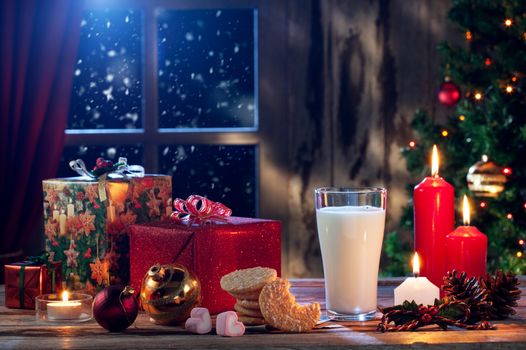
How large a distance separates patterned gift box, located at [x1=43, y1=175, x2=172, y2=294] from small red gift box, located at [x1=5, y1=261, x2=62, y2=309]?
8 cm

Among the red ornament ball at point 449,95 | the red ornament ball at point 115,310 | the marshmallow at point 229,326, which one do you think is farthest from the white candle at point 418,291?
the red ornament ball at point 449,95

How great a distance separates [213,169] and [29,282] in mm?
2016

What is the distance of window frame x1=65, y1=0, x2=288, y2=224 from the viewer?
3.31 metres

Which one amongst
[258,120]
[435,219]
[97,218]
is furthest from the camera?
[258,120]

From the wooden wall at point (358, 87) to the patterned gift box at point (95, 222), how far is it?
1.84 m

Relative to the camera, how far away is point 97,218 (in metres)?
1.48

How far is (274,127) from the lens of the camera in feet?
10.9

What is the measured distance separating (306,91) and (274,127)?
19 cm

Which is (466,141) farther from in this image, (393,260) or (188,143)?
(188,143)

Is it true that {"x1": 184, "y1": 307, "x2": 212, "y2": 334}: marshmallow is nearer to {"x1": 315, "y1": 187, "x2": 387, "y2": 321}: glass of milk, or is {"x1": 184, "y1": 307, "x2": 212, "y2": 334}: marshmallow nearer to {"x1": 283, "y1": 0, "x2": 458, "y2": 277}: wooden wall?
{"x1": 315, "y1": 187, "x2": 387, "y2": 321}: glass of milk

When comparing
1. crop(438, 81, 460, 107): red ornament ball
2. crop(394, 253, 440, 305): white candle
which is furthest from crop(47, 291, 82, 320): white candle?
crop(438, 81, 460, 107): red ornament ball

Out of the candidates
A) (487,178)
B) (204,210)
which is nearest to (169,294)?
(204,210)

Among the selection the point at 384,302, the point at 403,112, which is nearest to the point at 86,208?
the point at 384,302

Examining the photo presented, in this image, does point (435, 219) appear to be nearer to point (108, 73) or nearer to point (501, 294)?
point (501, 294)
